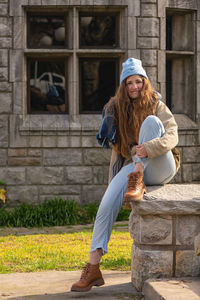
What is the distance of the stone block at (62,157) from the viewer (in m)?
9.19

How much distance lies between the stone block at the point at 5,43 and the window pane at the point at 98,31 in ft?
3.69

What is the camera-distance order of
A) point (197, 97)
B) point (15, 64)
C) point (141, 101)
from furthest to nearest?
point (197, 97)
point (15, 64)
point (141, 101)

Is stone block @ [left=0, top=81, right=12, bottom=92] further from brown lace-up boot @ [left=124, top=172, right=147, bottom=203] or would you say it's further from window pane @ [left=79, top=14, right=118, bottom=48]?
brown lace-up boot @ [left=124, top=172, right=147, bottom=203]

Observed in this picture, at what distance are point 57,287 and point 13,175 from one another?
4911 mm

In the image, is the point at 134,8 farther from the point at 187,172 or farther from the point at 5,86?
the point at 187,172

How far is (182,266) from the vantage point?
13.6 ft

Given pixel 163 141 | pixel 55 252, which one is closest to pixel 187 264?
→ pixel 163 141

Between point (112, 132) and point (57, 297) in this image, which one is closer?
point (57, 297)

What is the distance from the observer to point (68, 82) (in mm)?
9406

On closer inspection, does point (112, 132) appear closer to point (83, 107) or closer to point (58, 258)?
point (58, 258)

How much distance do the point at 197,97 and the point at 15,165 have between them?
3099mm

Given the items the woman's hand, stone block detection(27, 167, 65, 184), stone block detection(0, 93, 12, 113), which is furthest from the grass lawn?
stone block detection(0, 93, 12, 113)

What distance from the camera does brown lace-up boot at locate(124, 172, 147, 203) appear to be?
4008mm

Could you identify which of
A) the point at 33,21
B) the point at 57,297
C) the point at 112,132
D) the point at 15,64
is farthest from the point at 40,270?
the point at 33,21
